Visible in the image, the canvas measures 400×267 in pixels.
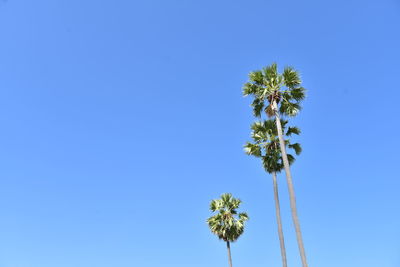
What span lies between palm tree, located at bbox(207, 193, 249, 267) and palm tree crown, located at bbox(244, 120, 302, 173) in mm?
13301

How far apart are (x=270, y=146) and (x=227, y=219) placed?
14415 mm

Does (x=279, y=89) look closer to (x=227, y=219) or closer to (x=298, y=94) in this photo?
(x=298, y=94)

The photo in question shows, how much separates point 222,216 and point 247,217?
2623 millimetres

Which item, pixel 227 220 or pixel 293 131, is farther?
pixel 227 220

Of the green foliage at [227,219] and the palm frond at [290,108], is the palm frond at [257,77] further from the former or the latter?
the green foliage at [227,219]

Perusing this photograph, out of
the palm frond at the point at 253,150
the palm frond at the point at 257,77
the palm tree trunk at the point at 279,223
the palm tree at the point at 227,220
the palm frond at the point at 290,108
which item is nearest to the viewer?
the palm tree trunk at the point at 279,223

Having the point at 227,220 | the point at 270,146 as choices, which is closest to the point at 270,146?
the point at 270,146

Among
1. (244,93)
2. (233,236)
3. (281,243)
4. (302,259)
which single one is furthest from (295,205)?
(233,236)

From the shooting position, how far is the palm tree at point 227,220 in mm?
37031

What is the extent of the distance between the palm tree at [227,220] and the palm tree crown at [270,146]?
13301mm

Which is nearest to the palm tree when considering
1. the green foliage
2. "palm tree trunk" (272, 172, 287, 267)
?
the green foliage

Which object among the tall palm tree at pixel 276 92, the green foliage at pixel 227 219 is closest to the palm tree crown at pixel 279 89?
the tall palm tree at pixel 276 92

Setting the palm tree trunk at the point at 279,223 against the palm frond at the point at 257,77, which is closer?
the palm tree trunk at the point at 279,223

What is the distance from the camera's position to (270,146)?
25453mm
